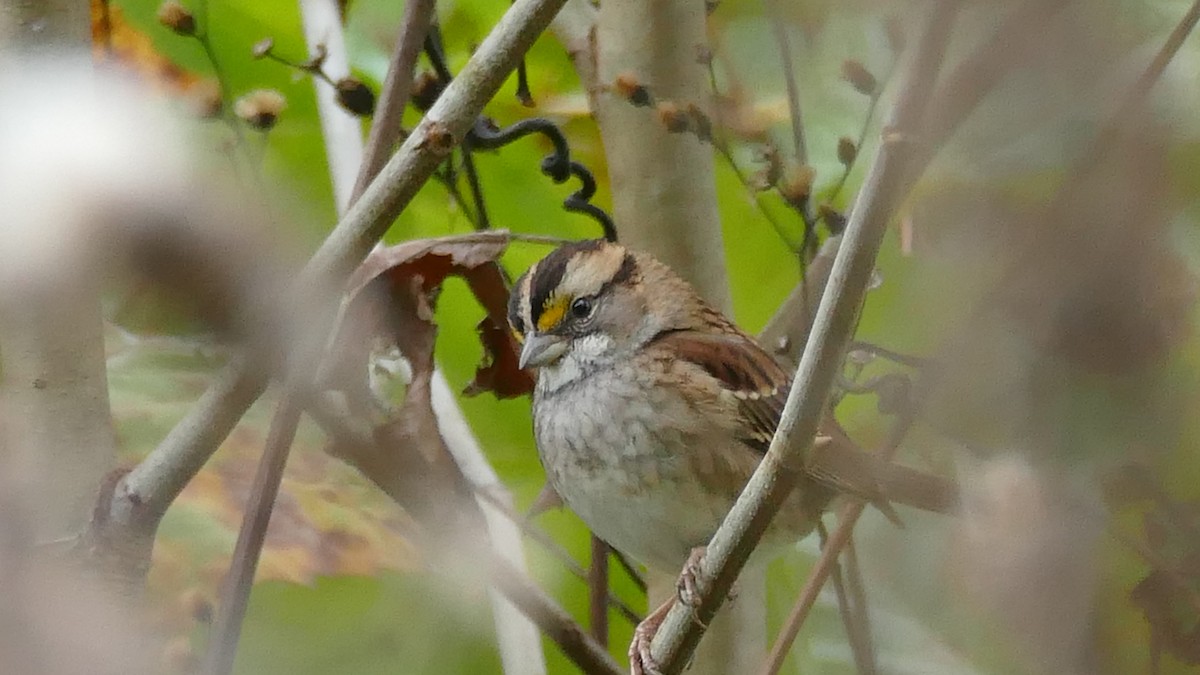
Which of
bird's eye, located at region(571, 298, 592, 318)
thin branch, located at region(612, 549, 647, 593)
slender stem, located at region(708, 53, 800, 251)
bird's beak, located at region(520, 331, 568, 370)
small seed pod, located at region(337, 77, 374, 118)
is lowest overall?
thin branch, located at region(612, 549, 647, 593)

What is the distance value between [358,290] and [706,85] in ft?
1.49

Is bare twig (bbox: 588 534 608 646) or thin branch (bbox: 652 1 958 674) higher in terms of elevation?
thin branch (bbox: 652 1 958 674)

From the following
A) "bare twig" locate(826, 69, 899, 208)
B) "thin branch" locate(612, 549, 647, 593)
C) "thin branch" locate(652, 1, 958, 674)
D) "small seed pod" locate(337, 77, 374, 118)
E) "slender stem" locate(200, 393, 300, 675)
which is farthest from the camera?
"thin branch" locate(612, 549, 647, 593)

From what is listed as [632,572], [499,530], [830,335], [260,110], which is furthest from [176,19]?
[632,572]

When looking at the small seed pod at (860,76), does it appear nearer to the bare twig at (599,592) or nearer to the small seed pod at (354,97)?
the small seed pod at (354,97)

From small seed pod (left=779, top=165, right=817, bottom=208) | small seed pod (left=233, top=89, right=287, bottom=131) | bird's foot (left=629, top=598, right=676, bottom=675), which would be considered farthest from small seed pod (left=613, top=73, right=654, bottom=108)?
bird's foot (left=629, top=598, right=676, bottom=675)

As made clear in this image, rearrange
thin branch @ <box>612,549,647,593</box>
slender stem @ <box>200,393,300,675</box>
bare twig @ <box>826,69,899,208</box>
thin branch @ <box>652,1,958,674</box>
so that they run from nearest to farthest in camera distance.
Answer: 1. thin branch @ <box>652,1,958,674</box>
2. bare twig @ <box>826,69,899,208</box>
3. slender stem @ <box>200,393,300,675</box>
4. thin branch @ <box>612,549,647,593</box>

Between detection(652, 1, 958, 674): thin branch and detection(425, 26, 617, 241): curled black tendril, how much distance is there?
0.40 metres

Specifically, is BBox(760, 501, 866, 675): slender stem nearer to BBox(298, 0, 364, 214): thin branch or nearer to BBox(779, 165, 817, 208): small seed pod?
BBox(779, 165, 817, 208): small seed pod

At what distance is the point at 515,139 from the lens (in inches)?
40.1

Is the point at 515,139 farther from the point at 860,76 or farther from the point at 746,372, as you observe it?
the point at 860,76

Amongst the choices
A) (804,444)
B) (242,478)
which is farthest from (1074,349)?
(242,478)

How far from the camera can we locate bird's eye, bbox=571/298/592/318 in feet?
3.54

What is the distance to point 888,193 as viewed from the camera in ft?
1.47
